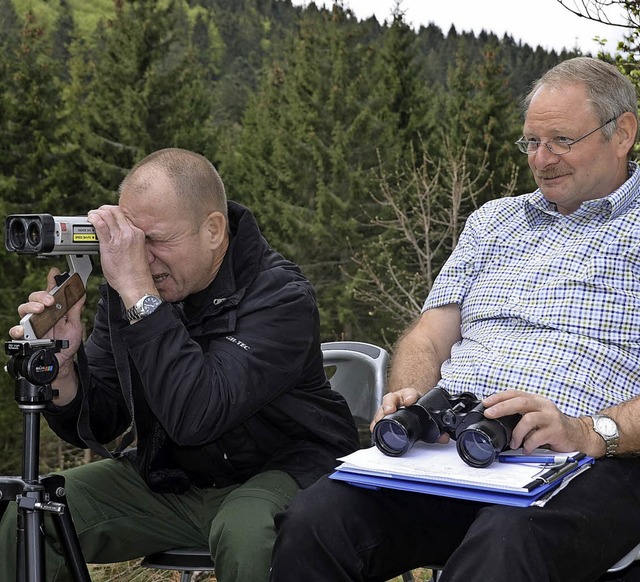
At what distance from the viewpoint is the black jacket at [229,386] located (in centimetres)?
230

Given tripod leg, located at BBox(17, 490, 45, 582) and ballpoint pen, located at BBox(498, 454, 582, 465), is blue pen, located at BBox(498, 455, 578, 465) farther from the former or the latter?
tripod leg, located at BBox(17, 490, 45, 582)

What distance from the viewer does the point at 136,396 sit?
2.60 m

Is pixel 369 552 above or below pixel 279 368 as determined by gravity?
below

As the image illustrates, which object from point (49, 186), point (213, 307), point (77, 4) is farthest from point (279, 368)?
point (77, 4)

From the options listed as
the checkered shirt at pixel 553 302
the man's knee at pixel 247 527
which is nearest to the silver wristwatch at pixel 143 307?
the man's knee at pixel 247 527

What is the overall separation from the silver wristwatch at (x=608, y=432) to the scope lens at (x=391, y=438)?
1.73 feet

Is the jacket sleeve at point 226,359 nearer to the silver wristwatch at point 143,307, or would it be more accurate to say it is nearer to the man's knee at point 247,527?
the silver wristwatch at point 143,307

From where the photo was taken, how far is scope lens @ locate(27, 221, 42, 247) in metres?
2.18

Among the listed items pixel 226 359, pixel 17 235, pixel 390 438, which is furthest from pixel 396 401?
pixel 17 235

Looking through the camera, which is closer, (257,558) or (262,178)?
(257,558)

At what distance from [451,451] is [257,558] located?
22.6 inches

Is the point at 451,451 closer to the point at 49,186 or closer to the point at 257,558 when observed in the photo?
the point at 257,558

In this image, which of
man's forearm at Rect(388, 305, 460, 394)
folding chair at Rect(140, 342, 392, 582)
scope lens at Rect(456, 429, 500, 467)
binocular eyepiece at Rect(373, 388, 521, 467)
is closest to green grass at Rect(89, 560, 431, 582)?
folding chair at Rect(140, 342, 392, 582)

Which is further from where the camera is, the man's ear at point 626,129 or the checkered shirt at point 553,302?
the man's ear at point 626,129
